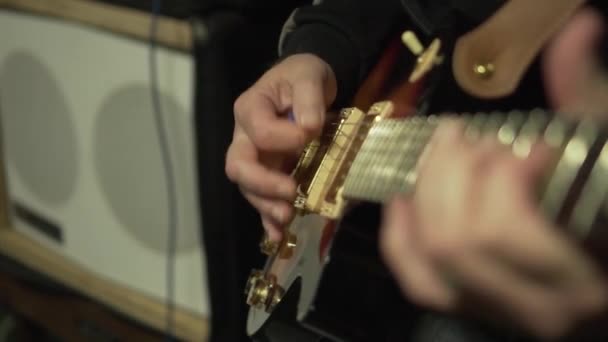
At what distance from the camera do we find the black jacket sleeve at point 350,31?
25.1 inches

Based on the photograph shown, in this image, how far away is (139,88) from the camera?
908mm

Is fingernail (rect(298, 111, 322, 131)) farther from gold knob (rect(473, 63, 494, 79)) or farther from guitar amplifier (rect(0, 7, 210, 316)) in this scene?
guitar amplifier (rect(0, 7, 210, 316))

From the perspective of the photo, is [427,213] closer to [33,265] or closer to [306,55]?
[306,55]

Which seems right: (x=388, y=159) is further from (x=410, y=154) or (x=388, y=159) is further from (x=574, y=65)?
(x=574, y=65)

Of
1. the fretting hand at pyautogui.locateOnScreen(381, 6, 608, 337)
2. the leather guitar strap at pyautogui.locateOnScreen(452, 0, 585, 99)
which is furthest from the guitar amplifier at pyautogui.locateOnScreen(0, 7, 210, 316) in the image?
the fretting hand at pyautogui.locateOnScreen(381, 6, 608, 337)

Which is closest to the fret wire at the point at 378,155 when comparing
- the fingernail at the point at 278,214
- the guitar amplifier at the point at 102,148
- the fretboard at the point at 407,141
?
the fretboard at the point at 407,141

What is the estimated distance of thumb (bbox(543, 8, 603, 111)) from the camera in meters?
0.30

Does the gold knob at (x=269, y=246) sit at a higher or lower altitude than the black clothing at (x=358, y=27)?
lower

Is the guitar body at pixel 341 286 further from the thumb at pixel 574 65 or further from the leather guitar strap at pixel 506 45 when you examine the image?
the thumb at pixel 574 65

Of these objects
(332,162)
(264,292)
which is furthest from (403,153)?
(264,292)

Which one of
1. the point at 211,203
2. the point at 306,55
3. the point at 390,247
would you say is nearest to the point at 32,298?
the point at 211,203

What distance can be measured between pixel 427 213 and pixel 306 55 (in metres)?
0.34

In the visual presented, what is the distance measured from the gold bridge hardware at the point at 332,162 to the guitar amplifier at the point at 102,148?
364mm

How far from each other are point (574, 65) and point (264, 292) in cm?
36
